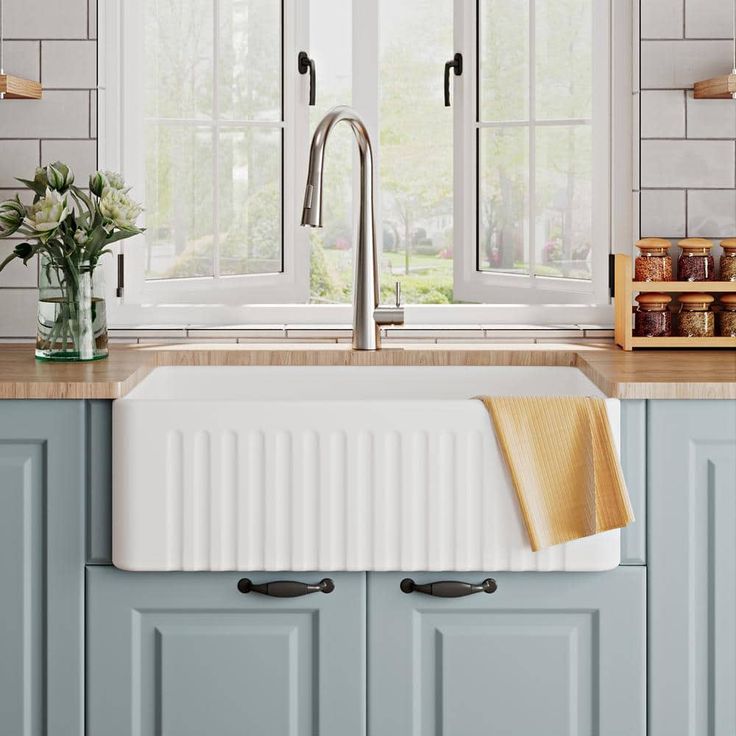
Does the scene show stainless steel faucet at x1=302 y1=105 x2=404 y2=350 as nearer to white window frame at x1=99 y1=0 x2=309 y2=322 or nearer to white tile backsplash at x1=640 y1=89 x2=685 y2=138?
white window frame at x1=99 y1=0 x2=309 y2=322

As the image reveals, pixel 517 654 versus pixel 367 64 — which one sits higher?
pixel 367 64

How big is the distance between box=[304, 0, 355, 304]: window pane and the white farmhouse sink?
1.95m

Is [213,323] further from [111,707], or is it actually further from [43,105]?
[111,707]

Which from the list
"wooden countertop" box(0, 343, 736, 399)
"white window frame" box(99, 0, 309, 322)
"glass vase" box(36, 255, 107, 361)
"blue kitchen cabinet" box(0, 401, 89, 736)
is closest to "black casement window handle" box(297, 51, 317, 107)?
"white window frame" box(99, 0, 309, 322)

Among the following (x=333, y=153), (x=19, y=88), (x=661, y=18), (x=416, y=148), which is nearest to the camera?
(x=19, y=88)

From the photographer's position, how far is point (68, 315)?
76.4 inches

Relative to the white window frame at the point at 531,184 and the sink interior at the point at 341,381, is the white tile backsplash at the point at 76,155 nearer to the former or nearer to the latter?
the sink interior at the point at 341,381

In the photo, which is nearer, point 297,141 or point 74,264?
point 74,264

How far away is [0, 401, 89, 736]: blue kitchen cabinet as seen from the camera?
163cm

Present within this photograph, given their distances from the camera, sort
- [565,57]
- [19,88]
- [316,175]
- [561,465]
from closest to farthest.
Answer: [561,465]
[316,175]
[19,88]
[565,57]

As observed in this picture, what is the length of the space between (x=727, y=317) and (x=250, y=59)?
47.8 inches

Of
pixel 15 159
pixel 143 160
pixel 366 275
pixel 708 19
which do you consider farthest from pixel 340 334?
pixel 708 19

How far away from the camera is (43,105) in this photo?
2246 mm

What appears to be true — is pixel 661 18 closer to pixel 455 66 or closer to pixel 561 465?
pixel 455 66
